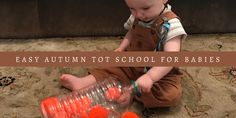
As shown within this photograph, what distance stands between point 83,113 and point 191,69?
1.60ft

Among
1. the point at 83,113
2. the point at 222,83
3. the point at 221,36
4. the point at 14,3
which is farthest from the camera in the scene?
the point at 221,36

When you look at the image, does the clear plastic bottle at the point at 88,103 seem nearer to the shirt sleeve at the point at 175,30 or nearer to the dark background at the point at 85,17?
the shirt sleeve at the point at 175,30

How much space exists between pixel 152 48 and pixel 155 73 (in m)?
0.10

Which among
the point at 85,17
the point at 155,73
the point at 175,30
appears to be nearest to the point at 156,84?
the point at 155,73

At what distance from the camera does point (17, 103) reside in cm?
113

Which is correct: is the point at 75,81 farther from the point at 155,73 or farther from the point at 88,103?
the point at 155,73

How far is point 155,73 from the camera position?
1054mm

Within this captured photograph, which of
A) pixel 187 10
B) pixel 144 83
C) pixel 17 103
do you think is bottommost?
pixel 17 103

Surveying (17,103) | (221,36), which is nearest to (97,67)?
(17,103)

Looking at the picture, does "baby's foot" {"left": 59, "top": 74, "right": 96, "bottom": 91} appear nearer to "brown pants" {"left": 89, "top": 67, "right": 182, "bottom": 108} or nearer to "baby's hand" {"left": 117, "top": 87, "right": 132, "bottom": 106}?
"brown pants" {"left": 89, "top": 67, "right": 182, "bottom": 108}

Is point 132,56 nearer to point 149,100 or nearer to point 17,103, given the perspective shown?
point 149,100

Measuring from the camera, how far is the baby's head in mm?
1006

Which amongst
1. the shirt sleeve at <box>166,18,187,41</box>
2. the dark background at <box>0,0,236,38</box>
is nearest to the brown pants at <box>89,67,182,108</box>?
the shirt sleeve at <box>166,18,187,41</box>

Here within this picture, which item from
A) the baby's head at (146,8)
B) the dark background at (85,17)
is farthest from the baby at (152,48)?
the dark background at (85,17)
